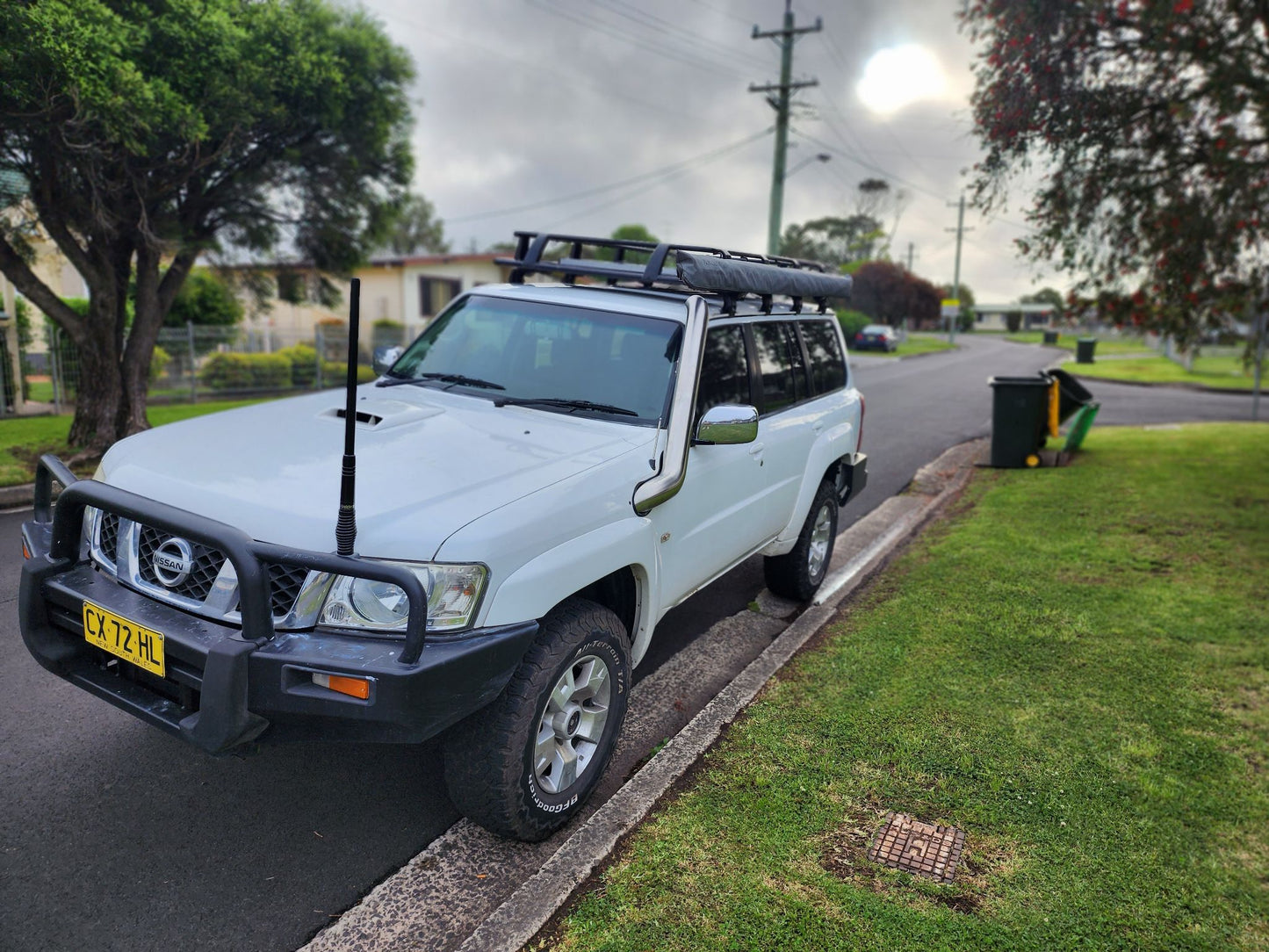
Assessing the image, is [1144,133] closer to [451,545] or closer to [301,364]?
[451,545]

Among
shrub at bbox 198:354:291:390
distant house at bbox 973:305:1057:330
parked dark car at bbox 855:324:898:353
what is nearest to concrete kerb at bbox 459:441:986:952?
shrub at bbox 198:354:291:390

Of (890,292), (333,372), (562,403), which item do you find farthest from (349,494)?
(890,292)

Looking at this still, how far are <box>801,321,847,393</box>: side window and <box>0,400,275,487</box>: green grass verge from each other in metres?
6.83

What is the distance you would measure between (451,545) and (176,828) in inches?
63.2

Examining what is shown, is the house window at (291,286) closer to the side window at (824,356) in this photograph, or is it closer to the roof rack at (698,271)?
the roof rack at (698,271)

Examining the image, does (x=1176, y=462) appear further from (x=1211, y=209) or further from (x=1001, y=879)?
(x=1001, y=879)

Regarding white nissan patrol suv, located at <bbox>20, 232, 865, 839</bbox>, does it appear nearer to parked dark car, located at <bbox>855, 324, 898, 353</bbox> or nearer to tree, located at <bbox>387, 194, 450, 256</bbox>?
parked dark car, located at <bbox>855, 324, 898, 353</bbox>

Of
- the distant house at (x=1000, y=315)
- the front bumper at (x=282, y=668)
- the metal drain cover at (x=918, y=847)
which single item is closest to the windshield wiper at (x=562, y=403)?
the front bumper at (x=282, y=668)

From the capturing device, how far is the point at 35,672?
4312 mm

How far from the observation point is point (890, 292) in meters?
61.6

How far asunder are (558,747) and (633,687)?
1.39m

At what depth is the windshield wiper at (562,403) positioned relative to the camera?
391cm

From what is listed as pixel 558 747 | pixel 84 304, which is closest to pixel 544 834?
pixel 558 747

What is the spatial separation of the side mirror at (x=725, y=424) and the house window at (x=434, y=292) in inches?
1178
